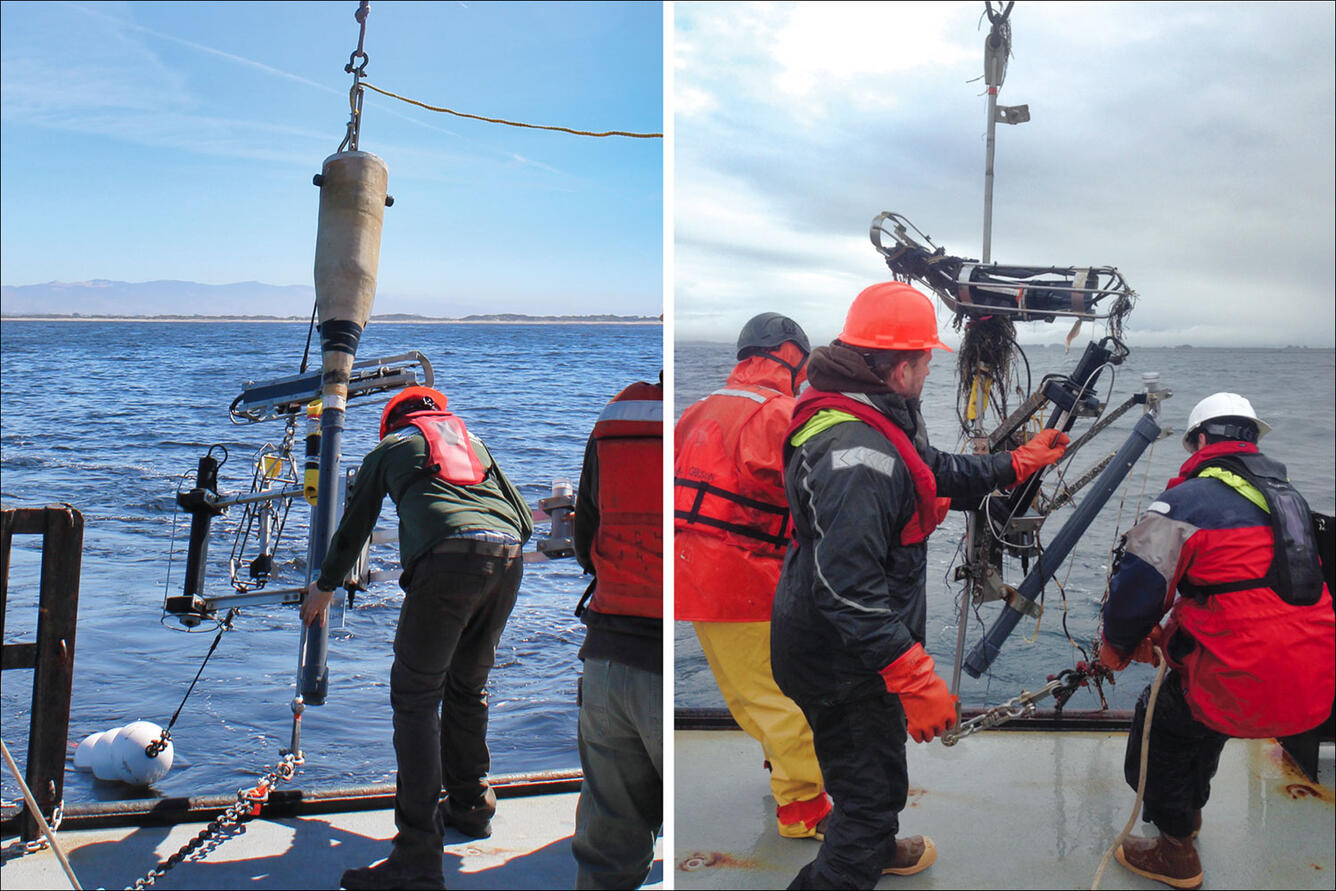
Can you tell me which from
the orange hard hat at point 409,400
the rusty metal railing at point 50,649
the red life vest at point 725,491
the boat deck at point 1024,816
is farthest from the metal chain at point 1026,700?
the rusty metal railing at point 50,649

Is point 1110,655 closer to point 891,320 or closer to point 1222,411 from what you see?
point 1222,411

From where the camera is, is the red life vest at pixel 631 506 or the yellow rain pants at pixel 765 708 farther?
the yellow rain pants at pixel 765 708

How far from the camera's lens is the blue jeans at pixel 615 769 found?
1.99m

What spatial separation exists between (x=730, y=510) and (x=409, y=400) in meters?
0.89

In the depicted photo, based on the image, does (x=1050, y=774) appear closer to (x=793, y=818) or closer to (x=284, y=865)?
(x=793, y=818)

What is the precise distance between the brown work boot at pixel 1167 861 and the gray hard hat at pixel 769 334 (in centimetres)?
156

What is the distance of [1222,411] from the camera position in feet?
7.84

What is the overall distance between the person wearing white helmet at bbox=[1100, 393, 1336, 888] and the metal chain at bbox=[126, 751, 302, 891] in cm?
222

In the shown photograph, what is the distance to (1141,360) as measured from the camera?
65.2 feet

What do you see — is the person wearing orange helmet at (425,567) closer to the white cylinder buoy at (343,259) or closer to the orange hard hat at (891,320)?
the white cylinder buoy at (343,259)

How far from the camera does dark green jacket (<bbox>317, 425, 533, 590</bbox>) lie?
2.21m

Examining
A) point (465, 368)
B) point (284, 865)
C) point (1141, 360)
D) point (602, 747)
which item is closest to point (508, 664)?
point (284, 865)

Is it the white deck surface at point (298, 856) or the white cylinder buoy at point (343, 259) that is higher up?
the white cylinder buoy at point (343, 259)

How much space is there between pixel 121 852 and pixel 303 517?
6016mm
